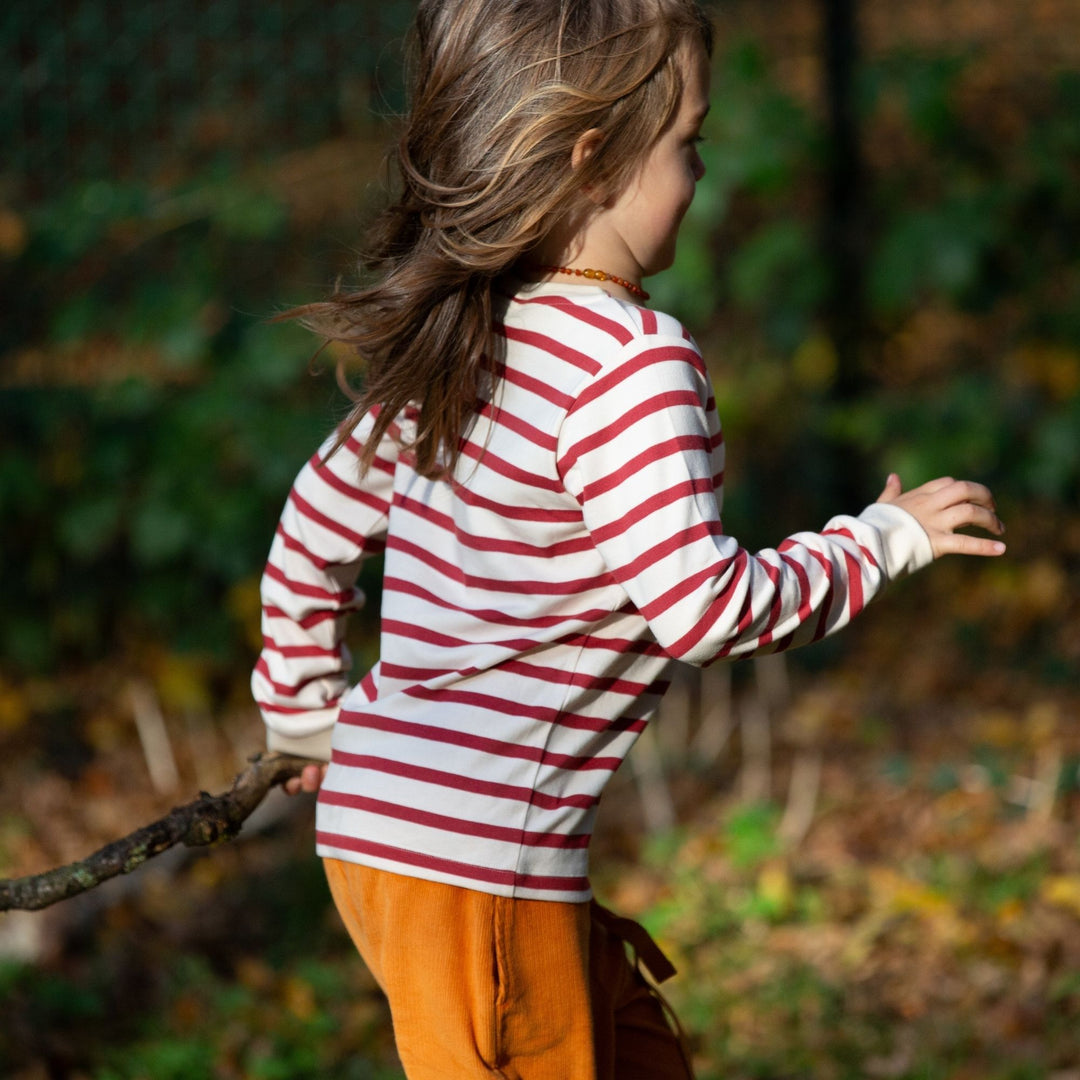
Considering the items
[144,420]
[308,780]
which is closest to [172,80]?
[144,420]

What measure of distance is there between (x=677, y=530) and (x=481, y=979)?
1.73ft

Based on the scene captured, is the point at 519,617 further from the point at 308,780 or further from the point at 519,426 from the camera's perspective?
the point at 308,780

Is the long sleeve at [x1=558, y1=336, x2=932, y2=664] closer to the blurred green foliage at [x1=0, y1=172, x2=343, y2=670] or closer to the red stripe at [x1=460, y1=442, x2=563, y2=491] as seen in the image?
the red stripe at [x1=460, y1=442, x2=563, y2=491]

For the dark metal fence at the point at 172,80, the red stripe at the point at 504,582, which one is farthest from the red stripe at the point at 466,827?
the dark metal fence at the point at 172,80

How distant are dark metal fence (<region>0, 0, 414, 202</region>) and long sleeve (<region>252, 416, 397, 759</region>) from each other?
9.57 feet

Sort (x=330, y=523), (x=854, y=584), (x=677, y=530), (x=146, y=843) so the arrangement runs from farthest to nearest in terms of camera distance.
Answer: (x=330, y=523) < (x=146, y=843) < (x=854, y=584) < (x=677, y=530)

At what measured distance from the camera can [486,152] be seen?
1.49 m

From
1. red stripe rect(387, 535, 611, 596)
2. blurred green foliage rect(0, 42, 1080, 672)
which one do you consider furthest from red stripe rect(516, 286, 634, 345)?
blurred green foliage rect(0, 42, 1080, 672)

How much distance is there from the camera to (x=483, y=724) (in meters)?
1.52

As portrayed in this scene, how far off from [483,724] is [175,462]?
9.35ft

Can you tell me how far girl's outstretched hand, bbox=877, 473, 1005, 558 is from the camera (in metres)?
1.50

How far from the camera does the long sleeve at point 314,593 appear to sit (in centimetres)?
182

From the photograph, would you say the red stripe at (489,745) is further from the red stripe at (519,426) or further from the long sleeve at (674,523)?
the red stripe at (519,426)

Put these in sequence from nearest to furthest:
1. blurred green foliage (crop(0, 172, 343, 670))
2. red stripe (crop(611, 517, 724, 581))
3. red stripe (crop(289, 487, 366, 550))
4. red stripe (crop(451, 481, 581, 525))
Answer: red stripe (crop(611, 517, 724, 581)) → red stripe (crop(451, 481, 581, 525)) → red stripe (crop(289, 487, 366, 550)) → blurred green foliage (crop(0, 172, 343, 670))
